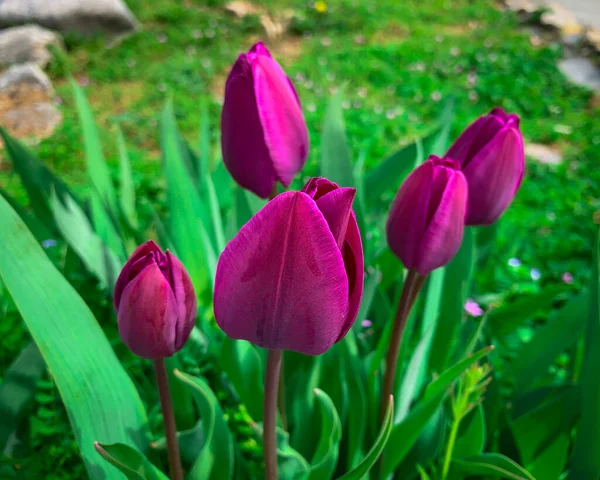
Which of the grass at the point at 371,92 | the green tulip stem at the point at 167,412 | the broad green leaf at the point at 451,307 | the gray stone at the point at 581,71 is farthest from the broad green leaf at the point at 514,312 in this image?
the gray stone at the point at 581,71

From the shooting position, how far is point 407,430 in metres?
0.97

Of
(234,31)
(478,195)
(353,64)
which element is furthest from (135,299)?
(234,31)

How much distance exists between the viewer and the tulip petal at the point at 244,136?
2.76ft

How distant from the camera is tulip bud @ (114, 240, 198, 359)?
678mm

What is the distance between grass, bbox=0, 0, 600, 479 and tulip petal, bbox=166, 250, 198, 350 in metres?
0.64

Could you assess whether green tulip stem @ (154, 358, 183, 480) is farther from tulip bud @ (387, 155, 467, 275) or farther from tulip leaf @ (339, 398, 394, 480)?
tulip bud @ (387, 155, 467, 275)

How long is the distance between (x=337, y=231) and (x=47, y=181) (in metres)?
1.23

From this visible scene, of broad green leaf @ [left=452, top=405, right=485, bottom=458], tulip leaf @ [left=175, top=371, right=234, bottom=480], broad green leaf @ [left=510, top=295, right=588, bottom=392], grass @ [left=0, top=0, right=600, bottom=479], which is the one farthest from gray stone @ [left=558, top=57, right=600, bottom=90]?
tulip leaf @ [left=175, top=371, right=234, bottom=480]

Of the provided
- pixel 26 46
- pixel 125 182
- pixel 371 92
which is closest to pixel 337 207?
pixel 125 182

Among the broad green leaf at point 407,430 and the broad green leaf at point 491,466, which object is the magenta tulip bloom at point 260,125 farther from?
the broad green leaf at point 491,466

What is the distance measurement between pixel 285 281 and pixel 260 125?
1.10 feet

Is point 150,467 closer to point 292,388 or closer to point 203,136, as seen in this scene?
point 292,388

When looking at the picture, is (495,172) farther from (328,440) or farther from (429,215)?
(328,440)

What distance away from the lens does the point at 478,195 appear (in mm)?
839
